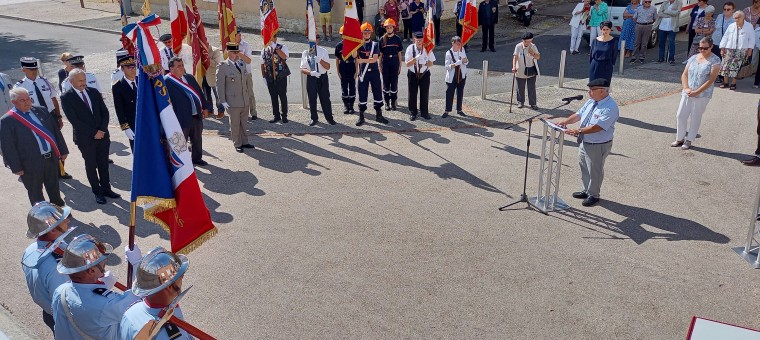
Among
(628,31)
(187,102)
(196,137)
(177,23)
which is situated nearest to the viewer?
(187,102)

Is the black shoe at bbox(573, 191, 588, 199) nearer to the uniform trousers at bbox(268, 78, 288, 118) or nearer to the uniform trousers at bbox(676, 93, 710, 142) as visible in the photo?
the uniform trousers at bbox(676, 93, 710, 142)

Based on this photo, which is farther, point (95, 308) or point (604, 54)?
point (604, 54)

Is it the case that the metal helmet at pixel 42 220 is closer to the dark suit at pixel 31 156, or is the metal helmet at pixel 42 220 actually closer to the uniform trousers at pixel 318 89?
the dark suit at pixel 31 156

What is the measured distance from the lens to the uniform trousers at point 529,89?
46.1 ft

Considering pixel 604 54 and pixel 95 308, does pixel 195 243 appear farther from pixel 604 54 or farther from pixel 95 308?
pixel 604 54

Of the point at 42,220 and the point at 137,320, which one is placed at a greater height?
the point at 42,220

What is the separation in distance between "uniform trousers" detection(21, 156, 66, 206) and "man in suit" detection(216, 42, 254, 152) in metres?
3.51

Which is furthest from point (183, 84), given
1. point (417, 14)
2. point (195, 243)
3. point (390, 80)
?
point (417, 14)

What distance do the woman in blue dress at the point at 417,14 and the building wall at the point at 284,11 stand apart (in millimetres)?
1630

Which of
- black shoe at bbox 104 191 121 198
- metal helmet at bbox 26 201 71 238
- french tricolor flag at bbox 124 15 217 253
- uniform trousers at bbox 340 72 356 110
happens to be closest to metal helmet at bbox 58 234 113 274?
metal helmet at bbox 26 201 71 238

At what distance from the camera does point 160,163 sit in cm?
586

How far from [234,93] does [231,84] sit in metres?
0.16

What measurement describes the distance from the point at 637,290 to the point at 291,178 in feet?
18.1

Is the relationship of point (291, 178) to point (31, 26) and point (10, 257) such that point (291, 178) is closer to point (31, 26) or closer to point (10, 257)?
point (10, 257)
